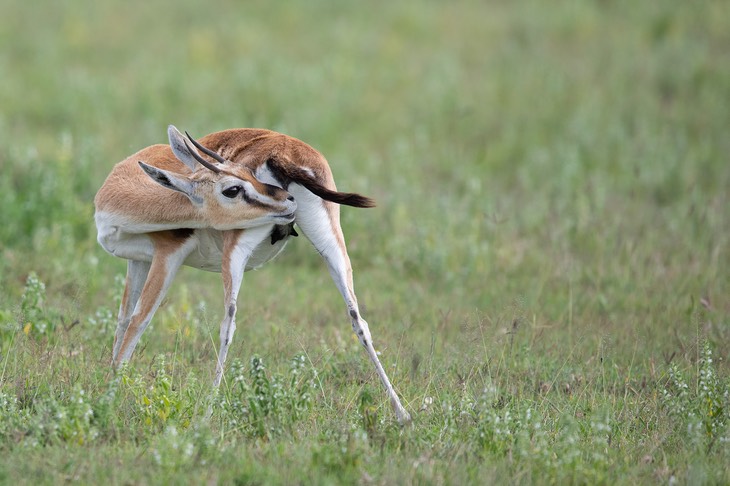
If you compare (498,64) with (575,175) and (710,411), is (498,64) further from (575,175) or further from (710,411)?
(710,411)

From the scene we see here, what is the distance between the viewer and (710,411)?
17.2 ft

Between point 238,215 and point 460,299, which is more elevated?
point 238,215

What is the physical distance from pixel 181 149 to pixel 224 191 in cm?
39

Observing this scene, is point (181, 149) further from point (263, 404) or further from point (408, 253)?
point (408, 253)

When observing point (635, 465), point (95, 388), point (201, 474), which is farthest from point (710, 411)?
point (95, 388)

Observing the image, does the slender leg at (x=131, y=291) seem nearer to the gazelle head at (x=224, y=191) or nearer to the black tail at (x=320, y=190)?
the gazelle head at (x=224, y=191)

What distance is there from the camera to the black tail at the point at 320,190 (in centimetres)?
536

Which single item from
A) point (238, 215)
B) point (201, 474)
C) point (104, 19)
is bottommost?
point (201, 474)

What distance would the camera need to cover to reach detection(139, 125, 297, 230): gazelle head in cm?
552

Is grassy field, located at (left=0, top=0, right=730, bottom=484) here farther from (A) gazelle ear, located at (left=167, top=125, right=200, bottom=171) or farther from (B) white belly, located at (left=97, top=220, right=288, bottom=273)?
(A) gazelle ear, located at (left=167, top=125, right=200, bottom=171)

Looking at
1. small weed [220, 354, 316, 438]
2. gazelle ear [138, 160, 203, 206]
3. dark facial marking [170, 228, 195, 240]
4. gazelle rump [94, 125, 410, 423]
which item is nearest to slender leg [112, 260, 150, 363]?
gazelle rump [94, 125, 410, 423]

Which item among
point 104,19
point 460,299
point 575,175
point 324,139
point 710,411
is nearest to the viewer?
point 710,411

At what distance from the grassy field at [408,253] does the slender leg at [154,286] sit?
0.26 metres

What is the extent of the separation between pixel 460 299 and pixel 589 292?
1055 mm
